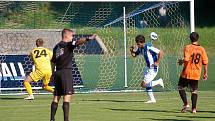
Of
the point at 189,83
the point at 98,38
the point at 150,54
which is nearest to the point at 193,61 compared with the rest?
the point at 189,83

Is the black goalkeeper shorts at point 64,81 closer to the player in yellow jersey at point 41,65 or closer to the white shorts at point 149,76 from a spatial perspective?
the white shorts at point 149,76

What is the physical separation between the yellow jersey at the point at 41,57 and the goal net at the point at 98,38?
11.5ft

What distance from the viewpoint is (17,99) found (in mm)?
23203

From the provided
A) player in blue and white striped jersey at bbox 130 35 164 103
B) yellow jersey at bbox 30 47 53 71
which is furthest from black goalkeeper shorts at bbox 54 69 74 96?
yellow jersey at bbox 30 47 53 71

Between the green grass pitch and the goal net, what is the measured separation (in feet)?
6.68

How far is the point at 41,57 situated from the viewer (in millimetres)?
22312

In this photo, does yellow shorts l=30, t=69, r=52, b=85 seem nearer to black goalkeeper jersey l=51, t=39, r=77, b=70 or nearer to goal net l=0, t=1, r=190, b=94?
goal net l=0, t=1, r=190, b=94

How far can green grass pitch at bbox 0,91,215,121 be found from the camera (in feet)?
56.1

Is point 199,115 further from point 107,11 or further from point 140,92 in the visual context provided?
point 107,11

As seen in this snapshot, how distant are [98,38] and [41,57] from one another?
653cm

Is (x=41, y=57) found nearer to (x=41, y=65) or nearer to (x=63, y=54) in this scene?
(x=41, y=65)

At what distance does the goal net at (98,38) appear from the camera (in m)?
26.3

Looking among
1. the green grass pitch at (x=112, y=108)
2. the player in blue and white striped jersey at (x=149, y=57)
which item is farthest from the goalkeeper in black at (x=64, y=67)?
the player in blue and white striped jersey at (x=149, y=57)

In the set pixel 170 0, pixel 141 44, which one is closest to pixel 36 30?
pixel 170 0
